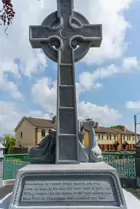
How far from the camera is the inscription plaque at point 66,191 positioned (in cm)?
375

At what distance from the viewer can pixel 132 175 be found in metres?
8.09

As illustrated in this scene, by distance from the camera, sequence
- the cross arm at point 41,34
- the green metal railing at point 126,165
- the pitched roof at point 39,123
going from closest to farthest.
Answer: the cross arm at point 41,34, the green metal railing at point 126,165, the pitched roof at point 39,123

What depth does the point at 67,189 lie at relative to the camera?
150 inches

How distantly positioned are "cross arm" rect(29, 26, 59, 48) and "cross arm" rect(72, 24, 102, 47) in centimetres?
Answer: 49

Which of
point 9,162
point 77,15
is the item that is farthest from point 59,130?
point 9,162

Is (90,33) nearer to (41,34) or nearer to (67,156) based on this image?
(41,34)

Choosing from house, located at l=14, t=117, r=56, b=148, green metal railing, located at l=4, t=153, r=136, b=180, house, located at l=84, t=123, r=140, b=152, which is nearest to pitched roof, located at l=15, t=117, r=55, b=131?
house, located at l=14, t=117, r=56, b=148

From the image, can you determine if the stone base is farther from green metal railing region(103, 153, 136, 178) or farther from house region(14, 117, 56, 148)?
house region(14, 117, 56, 148)

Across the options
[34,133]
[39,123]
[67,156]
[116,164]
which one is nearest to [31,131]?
[34,133]

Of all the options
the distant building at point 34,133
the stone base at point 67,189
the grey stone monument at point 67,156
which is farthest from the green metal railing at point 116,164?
the distant building at point 34,133

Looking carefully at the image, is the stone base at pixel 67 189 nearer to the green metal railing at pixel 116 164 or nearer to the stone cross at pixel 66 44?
the stone cross at pixel 66 44

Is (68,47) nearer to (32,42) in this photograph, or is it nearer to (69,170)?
(32,42)

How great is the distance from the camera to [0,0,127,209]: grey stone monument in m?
3.74

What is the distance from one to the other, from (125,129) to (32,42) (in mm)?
48169
